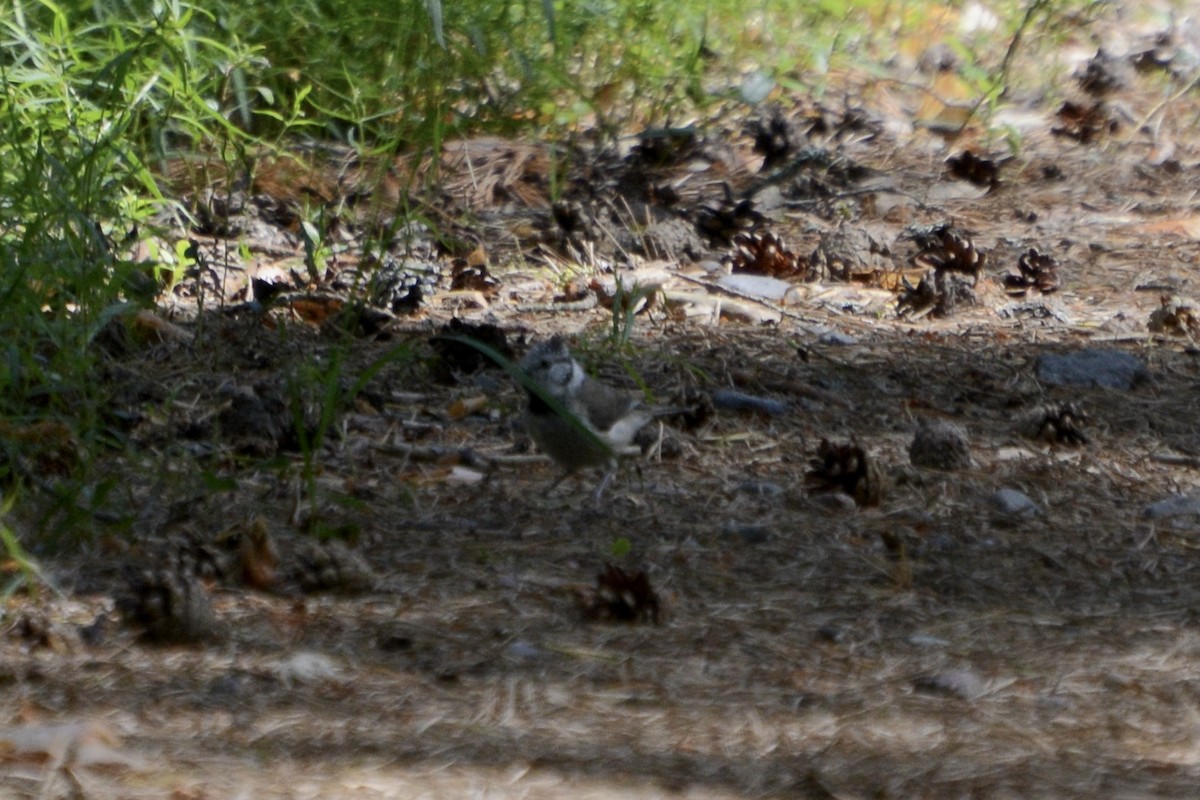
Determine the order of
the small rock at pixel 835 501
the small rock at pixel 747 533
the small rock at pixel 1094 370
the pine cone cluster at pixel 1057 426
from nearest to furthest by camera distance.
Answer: the small rock at pixel 747 533
the small rock at pixel 835 501
the pine cone cluster at pixel 1057 426
the small rock at pixel 1094 370

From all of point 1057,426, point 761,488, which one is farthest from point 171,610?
point 1057,426

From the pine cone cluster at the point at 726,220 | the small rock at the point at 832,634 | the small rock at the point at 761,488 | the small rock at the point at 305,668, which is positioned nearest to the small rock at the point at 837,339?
the pine cone cluster at the point at 726,220

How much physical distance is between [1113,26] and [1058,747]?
7453 millimetres

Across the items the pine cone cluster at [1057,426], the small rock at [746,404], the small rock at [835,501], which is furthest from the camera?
the small rock at [746,404]

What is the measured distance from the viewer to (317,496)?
3.61m

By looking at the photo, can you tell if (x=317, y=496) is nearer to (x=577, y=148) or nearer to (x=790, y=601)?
(x=790, y=601)

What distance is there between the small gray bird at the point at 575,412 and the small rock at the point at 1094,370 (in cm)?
151

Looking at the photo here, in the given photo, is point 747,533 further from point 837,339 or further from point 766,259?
point 766,259

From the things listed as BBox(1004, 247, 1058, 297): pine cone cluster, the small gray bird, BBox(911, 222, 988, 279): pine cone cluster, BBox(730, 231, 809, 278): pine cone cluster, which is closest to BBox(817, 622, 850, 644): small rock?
the small gray bird

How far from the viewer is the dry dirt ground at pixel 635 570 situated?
2340 millimetres

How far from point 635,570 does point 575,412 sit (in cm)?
91

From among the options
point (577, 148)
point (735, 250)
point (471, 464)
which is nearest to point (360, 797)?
point (471, 464)

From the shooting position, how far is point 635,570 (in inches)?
129

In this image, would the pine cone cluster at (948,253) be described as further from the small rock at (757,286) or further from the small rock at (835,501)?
the small rock at (835,501)
